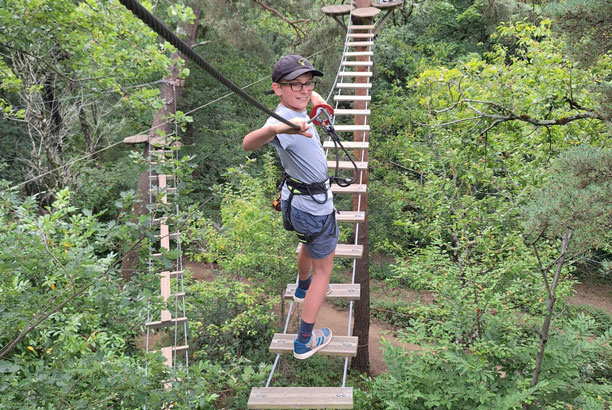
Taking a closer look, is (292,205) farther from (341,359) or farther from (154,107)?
(341,359)

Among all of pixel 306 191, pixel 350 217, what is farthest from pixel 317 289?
pixel 350 217

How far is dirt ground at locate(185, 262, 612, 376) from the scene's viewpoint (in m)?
8.45

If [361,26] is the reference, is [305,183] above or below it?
below

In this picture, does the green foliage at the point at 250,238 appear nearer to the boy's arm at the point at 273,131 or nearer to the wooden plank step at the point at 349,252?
the wooden plank step at the point at 349,252

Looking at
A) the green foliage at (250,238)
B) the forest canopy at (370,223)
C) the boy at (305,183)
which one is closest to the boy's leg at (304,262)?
the boy at (305,183)

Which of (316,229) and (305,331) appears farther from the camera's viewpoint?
(305,331)

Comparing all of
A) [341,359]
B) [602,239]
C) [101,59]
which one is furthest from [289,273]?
[602,239]

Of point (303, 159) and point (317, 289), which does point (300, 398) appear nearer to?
point (317, 289)

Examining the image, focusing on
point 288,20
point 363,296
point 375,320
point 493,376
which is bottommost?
point 375,320

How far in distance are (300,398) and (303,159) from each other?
4.19ft

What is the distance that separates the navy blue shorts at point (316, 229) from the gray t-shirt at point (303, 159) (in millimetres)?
35

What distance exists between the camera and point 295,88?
7.65 ft

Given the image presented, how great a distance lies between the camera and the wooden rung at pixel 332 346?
8.88 ft

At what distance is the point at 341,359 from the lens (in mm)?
8055
